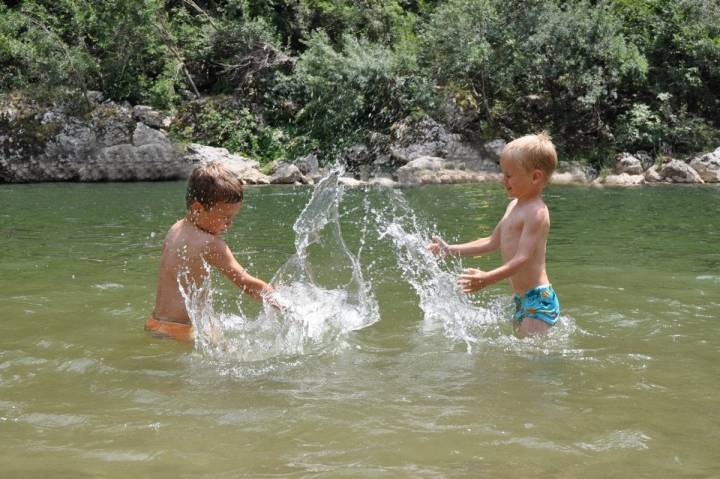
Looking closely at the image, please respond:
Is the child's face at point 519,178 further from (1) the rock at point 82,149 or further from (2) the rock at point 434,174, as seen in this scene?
(1) the rock at point 82,149

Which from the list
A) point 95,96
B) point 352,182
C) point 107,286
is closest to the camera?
point 107,286

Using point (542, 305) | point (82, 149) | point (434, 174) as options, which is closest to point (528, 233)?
point (542, 305)

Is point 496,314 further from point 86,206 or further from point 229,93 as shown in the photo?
point 229,93

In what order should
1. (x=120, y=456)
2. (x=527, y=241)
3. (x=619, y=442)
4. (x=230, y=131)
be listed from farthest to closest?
(x=230, y=131) < (x=527, y=241) < (x=619, y=442) < (x=120, y=456)

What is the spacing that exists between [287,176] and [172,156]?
4230 millimetres

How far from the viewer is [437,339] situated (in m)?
5.02

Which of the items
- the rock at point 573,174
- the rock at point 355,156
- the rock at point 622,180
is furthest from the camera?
the rock at point 355,156

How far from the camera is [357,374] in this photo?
4156 millimetres

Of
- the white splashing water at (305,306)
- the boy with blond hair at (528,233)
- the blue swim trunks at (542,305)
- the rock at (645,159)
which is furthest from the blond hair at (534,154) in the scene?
the rock at (645,159)

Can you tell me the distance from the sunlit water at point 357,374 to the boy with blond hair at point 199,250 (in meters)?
0.20

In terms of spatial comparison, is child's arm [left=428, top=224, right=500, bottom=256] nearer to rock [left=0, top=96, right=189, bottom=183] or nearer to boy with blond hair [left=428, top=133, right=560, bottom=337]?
boy with blond hair [left=428, top=133, right=560, bottom=337]

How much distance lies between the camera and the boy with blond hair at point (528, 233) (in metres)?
4.67

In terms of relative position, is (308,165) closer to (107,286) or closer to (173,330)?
(107,286)

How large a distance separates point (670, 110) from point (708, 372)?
23.3m
